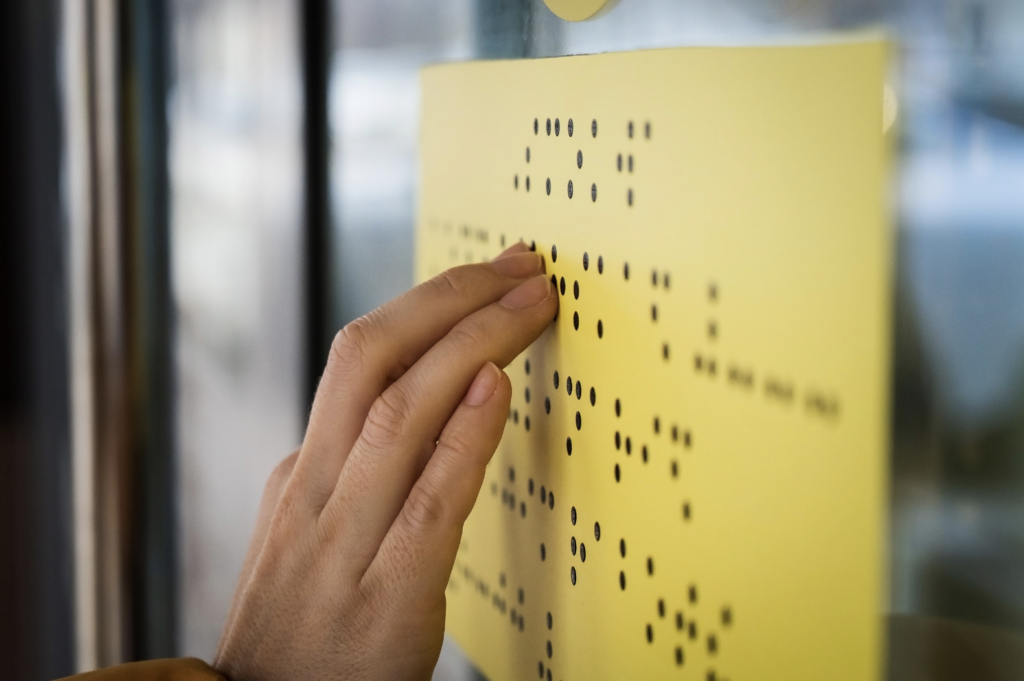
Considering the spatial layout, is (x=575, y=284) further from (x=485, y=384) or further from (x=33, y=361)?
(x=33, y=361)

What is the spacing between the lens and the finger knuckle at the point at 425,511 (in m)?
0.46

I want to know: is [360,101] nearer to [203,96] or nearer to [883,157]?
[203,96]

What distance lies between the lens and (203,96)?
3.04 ft

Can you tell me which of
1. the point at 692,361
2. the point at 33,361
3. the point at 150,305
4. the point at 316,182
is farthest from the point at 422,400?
the point at 33,361

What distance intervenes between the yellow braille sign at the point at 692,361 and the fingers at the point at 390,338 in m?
0.03

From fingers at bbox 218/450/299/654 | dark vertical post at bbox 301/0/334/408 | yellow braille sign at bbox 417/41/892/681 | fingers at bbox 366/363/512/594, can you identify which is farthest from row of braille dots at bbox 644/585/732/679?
dark vertical post at bbox 301/0/334/408

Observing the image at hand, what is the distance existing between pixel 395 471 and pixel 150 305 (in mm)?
786

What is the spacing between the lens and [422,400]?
459 millimetres

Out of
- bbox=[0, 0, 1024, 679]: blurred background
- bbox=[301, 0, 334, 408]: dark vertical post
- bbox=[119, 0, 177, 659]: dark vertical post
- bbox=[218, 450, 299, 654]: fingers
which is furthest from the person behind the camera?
bbox=[119, 0, 177, 659]: dark vertical post

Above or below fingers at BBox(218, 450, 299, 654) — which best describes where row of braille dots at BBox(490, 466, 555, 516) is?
above

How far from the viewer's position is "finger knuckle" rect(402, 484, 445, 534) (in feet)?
1.50

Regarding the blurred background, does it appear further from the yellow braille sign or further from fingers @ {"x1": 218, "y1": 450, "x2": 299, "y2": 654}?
fingers @ {"x1": 218, "y1": 450, "x2": 299, "y2": 654}

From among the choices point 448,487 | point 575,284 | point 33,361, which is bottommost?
point 33,361

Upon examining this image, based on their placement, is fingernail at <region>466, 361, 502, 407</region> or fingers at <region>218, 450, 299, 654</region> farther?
fingers at <region>218, 450, 299, 654</region>
